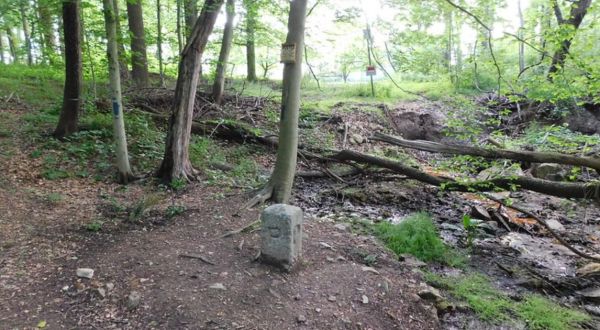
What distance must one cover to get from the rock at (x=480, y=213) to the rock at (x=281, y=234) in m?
4.64

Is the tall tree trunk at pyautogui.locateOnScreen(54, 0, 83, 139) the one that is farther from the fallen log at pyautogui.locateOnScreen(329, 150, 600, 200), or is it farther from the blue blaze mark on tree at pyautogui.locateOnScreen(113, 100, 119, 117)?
the fallen log at pyautogui.locateOnScreen(329, 150, 600, 200)

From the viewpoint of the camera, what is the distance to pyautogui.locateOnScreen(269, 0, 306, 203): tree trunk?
17.4 feet

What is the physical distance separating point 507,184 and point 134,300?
20.6ft

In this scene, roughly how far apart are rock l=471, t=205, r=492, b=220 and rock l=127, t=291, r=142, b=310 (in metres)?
6.18

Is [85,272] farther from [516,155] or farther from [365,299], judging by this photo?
[516,155]

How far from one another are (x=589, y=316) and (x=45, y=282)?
5802mm

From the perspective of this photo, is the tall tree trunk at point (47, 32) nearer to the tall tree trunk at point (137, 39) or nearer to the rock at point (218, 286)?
the tall tree trunk at point (137, 39)

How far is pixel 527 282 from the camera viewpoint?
5.11 meters

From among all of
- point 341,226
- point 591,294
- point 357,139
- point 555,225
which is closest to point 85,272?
point 341,226

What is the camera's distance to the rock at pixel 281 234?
4039 mm

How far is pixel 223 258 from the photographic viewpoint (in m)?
4.38

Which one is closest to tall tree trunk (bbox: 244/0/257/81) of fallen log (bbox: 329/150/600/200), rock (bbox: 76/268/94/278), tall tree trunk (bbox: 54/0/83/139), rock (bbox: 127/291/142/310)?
tall tree trunk (bbox: 54/0/83/139)

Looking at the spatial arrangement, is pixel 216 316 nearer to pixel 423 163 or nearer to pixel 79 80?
pixel 79 80

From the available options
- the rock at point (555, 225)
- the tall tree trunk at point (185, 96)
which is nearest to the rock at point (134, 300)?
the tall tree trunk at point (185, 96)
